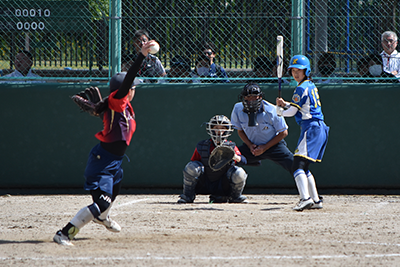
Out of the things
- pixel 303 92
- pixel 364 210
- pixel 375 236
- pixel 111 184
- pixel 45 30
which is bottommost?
pixel 364 210

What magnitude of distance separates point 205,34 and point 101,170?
4.43 metres

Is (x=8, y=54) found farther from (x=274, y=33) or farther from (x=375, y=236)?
(x=375, y=236)

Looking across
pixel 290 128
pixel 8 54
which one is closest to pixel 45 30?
pixel 8 54

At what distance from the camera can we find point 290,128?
8.53 metres

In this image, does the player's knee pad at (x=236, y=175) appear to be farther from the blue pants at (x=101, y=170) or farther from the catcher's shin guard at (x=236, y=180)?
the blue pants at (x=101, y=170)

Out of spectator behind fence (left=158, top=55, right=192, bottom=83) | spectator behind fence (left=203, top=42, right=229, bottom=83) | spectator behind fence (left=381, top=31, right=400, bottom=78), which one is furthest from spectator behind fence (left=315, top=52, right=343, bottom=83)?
spectator behind fence (left=158, top=55, right=192, bottom=83)

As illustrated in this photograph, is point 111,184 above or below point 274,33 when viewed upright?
below

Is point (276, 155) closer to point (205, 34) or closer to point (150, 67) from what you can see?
point (205, 34)

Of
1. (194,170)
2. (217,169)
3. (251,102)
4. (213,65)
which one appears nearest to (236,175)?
(217,169)

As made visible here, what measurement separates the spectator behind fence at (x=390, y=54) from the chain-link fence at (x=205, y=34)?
7 cm

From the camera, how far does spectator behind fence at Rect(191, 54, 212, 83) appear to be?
8555 mm

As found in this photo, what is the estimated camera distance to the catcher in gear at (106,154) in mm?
4629

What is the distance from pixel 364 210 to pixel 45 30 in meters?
5.73

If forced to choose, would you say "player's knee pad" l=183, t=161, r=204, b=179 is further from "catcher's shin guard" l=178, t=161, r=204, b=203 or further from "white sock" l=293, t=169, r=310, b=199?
"white sock" l=293, t=169, r=310, b=199
